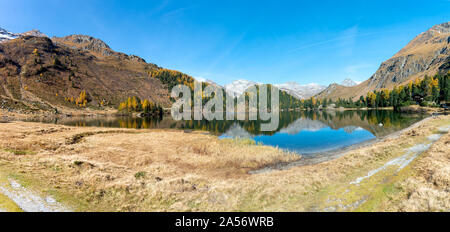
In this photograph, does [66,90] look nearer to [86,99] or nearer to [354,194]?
[86,99]

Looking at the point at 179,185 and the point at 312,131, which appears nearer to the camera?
the point at 179,185

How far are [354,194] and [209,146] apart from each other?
86.4ft

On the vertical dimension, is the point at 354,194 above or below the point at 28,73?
below

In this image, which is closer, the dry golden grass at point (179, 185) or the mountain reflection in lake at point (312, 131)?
the dry golden grass at point (179, 185)

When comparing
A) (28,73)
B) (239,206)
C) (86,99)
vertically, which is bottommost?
(239,206)

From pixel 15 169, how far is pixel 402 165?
33828 mm

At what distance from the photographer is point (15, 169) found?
15.1m

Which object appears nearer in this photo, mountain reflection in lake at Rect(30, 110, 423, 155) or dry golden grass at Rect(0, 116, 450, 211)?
dry golden grass at Rect(0, 116, 450, 211)

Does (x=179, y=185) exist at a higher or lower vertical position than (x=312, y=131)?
higher
